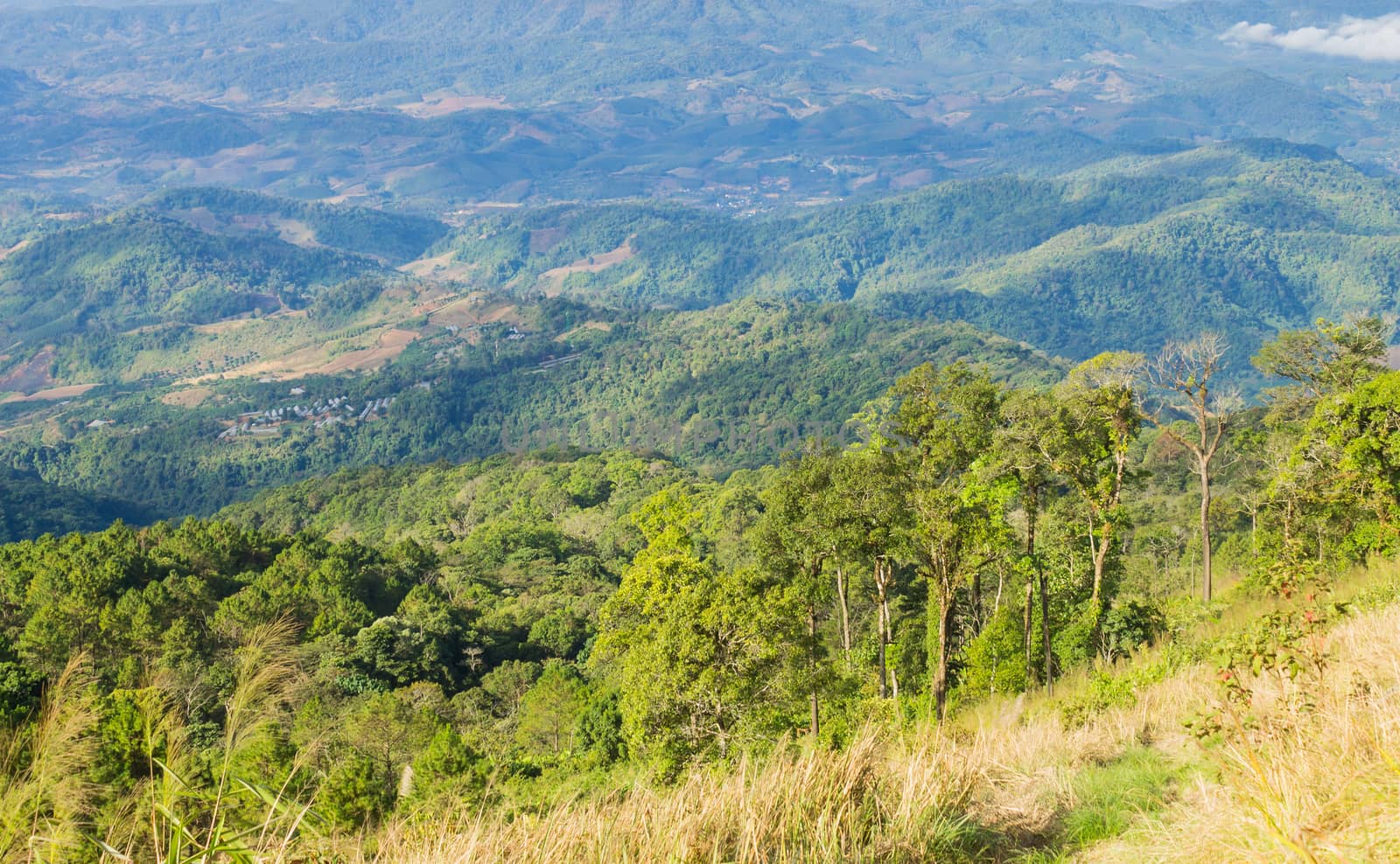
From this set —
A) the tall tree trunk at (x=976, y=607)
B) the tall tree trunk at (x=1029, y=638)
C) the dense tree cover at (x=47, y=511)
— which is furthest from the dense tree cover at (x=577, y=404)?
the tall tree trunk at (x=1029, y=638)

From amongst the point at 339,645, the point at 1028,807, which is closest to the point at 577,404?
the point at 339,645

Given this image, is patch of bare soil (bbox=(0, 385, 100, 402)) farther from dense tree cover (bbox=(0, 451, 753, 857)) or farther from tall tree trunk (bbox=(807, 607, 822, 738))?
tall tree trunk (bbox=(807, 607, 822, 738))

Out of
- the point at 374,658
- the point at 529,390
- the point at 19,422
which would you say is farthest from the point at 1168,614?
the point at 19,422

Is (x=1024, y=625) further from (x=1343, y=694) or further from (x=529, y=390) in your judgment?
(x=529, y=390)

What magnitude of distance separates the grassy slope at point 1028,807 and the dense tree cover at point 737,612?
77 centimetres

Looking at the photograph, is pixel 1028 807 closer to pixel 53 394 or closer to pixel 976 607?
pixel 976 607

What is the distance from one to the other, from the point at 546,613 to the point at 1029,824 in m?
39.9

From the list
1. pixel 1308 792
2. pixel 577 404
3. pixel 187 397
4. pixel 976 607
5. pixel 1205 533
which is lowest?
pixel 577 404

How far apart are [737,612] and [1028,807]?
9835 mm

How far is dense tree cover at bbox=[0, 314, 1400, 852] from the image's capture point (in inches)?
596

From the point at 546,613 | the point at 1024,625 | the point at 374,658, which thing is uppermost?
the point at 1024,625

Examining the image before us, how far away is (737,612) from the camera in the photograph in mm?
15336

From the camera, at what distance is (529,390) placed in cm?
16488

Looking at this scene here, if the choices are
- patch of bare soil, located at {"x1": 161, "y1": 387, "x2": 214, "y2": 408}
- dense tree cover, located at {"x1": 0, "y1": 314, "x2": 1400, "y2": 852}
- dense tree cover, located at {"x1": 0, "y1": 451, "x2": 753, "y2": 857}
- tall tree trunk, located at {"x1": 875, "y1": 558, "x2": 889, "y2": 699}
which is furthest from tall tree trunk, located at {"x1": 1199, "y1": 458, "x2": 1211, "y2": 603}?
patch of bare soil, located at {"x1": 161, "y1": 387, "x2": 214, "y2": 408}
